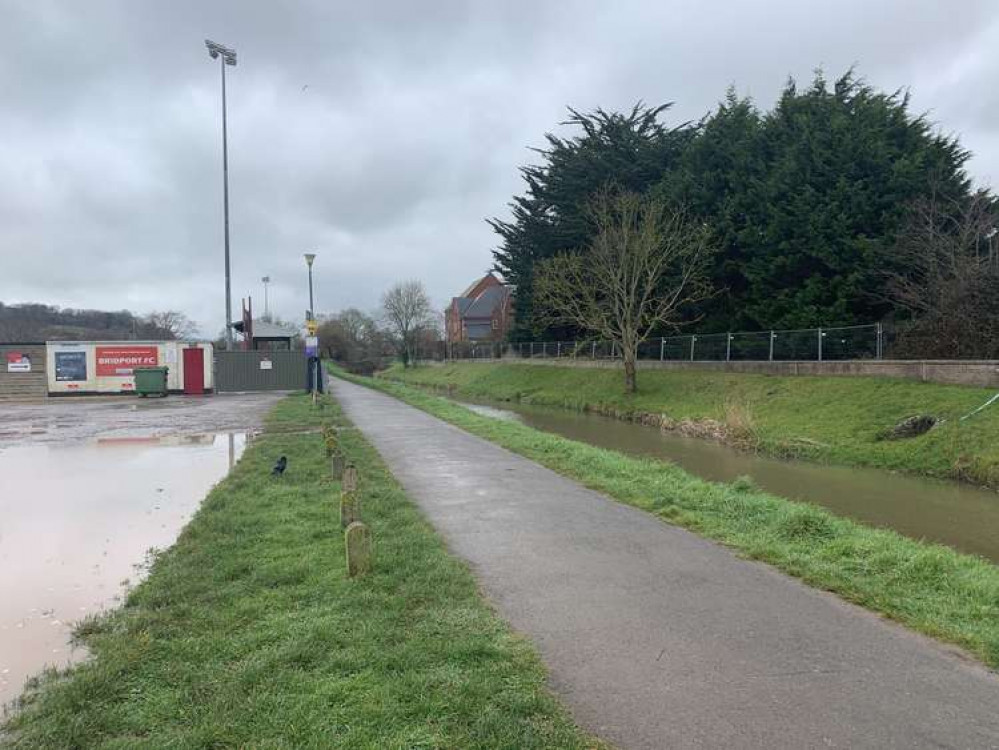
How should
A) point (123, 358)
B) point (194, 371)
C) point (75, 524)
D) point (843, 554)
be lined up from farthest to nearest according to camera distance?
point (194, 371) < point (123, 358) < point (75, 524) < point (843, 554)

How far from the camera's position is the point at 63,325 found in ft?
212

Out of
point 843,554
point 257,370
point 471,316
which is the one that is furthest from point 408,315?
point 843,554

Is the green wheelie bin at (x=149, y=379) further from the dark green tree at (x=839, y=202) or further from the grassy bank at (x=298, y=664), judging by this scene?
the grassy bank at (x=298, y=664)

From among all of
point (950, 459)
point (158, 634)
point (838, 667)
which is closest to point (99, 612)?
point (158, 634)

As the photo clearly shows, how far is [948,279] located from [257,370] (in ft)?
89.6

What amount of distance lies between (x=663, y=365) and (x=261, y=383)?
18.4m

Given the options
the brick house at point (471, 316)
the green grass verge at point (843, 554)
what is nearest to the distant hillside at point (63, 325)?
the brick house at point (471, 316)

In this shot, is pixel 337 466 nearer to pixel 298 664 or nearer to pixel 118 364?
pixel 298 664

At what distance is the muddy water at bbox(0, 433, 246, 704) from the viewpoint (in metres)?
4.96

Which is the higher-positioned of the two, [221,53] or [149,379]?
[221,53]

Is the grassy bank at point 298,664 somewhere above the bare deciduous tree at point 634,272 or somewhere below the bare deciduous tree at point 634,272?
below

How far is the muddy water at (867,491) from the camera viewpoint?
926 cm

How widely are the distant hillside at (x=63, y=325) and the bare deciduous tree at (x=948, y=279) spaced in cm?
4879

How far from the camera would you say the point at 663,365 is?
103 feet
